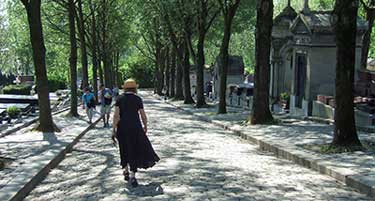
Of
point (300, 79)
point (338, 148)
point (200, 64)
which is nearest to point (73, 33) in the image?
point (200, 64)

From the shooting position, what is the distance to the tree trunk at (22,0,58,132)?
17094 mm

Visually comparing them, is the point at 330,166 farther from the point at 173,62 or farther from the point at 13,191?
the point at 173,62

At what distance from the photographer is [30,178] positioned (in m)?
9.43

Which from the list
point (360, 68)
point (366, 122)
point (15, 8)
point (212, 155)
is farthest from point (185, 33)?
point (212, 155)

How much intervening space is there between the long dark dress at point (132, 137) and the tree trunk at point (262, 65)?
11600mm

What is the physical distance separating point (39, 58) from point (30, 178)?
28.1 ft

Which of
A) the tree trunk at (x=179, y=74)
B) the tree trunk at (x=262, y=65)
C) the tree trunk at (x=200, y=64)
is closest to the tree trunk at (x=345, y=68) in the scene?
the tree trunk at (x=262, y=65)

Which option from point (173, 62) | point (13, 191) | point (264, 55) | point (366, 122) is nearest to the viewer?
point (13, 191)

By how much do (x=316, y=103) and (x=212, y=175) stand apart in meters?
12.9

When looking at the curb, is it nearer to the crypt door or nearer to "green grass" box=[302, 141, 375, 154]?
"green grass" box=[302, 141, 375, 154]

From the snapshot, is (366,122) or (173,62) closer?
(366,122)

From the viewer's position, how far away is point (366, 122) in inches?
660

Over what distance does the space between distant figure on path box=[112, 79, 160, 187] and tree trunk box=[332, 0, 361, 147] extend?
5170 mm

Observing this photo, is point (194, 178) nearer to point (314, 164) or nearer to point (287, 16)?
point (314, 164)
